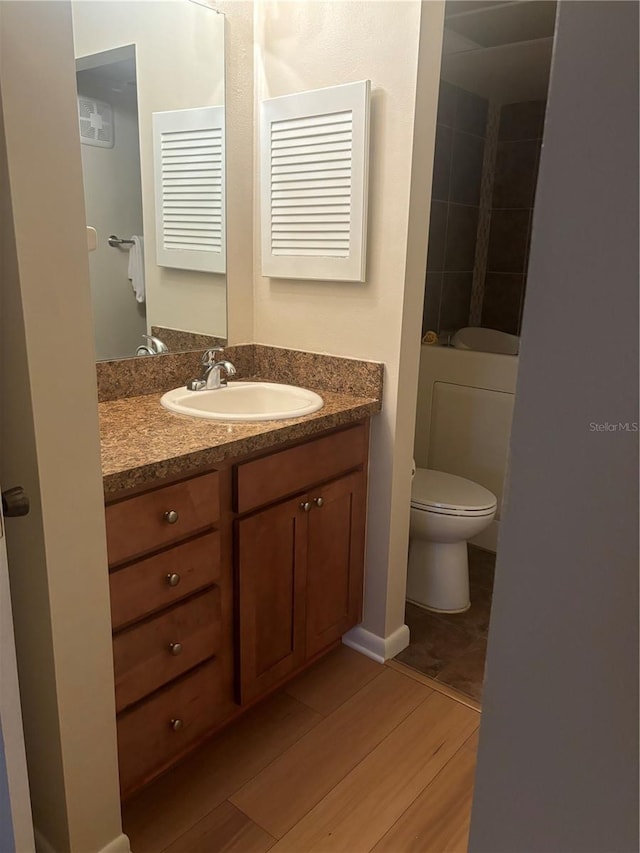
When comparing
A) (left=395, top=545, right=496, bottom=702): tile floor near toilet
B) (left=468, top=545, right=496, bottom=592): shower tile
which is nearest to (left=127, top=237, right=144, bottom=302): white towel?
(left=395, top=545, right=496, bottom=702): tile floor near toilet

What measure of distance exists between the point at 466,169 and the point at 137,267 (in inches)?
89.9

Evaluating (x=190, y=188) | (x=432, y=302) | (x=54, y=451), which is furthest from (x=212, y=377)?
(x=432, y=302)

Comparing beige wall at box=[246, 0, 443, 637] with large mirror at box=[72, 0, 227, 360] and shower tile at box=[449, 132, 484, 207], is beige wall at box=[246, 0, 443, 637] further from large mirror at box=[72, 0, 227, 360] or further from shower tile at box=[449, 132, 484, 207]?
shower tile at box=[449, 132, 484, 207]

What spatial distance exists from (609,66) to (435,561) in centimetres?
221

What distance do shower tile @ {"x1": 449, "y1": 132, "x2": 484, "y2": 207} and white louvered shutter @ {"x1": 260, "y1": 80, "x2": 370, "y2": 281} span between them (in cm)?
172

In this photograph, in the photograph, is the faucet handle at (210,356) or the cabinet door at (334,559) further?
the faucet handle at (210,356)

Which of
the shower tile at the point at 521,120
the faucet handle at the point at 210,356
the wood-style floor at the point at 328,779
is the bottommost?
the wood-style floor at the point at 328,779

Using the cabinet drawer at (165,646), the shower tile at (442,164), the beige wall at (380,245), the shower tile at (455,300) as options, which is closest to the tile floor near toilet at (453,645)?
the beige wall at (380,245)

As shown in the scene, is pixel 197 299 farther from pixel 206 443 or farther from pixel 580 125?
pixel 580 125

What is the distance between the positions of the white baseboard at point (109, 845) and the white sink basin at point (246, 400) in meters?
0.98

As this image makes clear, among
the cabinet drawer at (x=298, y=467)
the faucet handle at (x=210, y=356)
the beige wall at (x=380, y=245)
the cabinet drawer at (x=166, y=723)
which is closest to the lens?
the cabinet drawer at (x=166, y=723)

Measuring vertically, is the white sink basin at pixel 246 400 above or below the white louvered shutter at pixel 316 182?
below

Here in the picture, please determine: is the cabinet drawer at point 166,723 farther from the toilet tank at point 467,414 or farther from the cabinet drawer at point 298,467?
the toilet tank at point 467,414

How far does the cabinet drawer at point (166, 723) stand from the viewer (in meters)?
1.45
